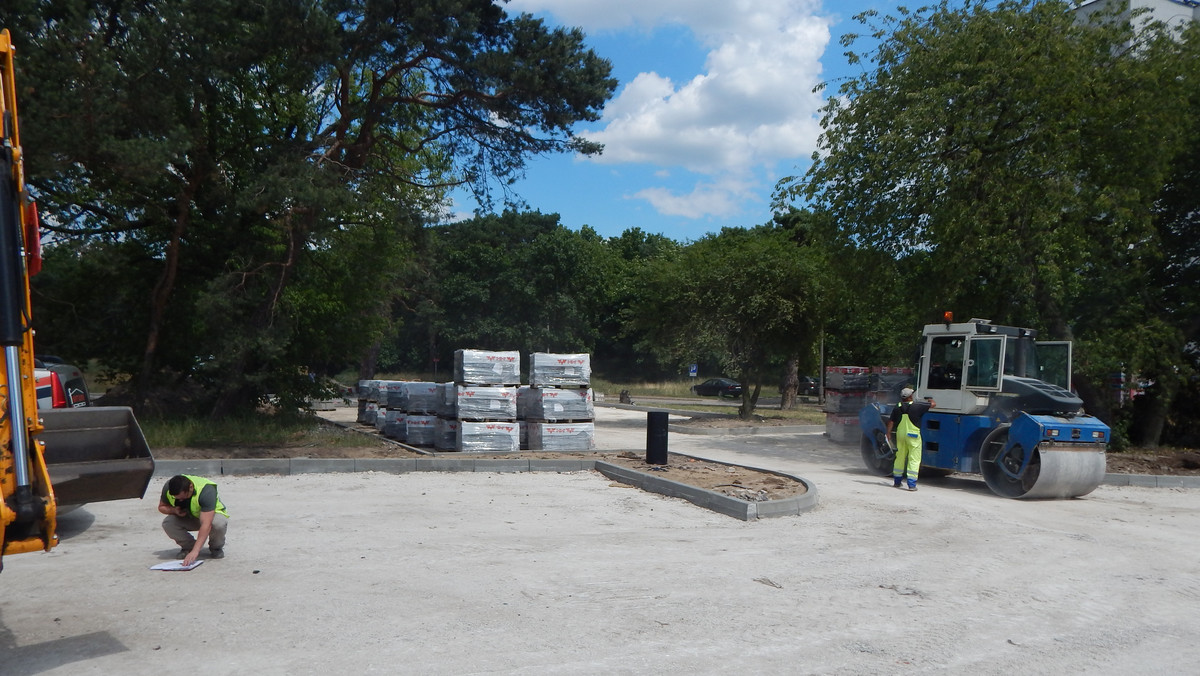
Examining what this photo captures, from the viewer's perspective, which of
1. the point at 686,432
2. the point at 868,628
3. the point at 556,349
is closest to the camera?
the point at 868,628

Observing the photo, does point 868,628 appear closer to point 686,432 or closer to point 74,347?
point 74,347

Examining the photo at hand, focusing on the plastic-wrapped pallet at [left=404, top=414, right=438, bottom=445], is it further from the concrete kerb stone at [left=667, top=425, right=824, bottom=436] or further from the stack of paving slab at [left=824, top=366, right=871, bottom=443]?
the stack of paving slab at [left=824, top=366, right=871, bottom=443]

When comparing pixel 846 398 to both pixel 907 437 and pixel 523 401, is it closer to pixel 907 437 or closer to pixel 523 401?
pixel 907 437

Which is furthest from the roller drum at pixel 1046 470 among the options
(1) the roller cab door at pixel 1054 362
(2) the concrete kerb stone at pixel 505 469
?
(2) the concrete kerb stone at pixel 505 469

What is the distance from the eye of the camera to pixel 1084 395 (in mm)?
19094

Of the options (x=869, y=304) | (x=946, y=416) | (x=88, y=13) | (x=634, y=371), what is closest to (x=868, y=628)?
(x=946, y=416)

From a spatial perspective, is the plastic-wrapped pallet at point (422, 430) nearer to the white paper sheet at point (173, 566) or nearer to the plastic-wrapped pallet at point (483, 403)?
the plastic-wrapped pallet at point (483, 403)

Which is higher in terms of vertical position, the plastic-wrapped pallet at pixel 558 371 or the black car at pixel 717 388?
the plastic-wrapped pallet at pixel 558 371

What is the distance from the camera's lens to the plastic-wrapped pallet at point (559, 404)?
55.9ft

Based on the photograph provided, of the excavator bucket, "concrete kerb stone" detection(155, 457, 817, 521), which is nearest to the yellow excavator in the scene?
the excavator bucket

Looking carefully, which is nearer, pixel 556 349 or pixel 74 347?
pixel 74 347

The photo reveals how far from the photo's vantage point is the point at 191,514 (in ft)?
24.3

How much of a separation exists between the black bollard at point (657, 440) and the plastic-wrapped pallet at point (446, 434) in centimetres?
449

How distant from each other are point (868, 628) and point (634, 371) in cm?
6416
